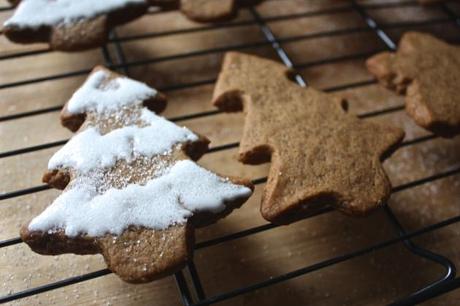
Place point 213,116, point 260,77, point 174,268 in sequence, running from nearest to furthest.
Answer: point 174,268 < point 260,77 < point 213,116

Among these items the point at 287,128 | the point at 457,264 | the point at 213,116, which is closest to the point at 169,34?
the point at 213,116

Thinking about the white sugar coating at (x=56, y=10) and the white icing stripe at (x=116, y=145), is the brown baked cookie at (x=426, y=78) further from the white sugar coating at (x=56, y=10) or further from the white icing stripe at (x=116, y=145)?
the white sugar coating at (x=56, y=10)

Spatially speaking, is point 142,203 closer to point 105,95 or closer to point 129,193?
point 129,193

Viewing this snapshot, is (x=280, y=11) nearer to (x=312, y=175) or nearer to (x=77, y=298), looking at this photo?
(x=312, y=175)

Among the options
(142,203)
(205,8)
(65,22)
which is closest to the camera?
(142,203)

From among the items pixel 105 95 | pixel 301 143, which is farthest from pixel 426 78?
pixel 105 95
